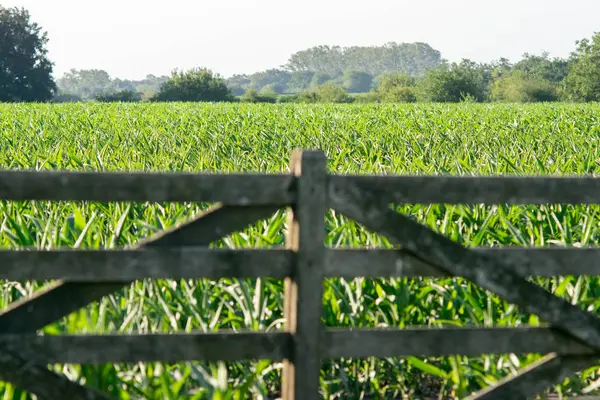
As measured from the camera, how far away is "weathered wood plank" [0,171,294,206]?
295 centimetres

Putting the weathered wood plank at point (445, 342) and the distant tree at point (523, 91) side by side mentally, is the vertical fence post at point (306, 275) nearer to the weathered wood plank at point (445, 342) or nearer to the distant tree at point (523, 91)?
the weathered wood plank at point (445, 342)

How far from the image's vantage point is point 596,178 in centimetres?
338

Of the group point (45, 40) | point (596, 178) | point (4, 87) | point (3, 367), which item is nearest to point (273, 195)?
point (3, 367)

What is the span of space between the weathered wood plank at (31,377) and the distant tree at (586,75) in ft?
302

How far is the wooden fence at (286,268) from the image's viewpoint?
9.75ft

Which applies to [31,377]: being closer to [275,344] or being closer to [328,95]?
[275,344]

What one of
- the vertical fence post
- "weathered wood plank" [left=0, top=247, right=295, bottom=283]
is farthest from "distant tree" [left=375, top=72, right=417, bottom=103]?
"weathered wood plank" [left=0, top=247, right=295, bottom=283]

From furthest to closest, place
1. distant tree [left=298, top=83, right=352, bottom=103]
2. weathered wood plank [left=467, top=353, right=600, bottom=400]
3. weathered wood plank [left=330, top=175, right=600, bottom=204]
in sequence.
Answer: distant tree [left=298, top=83, right=352, bottom=103]
weathered wood plank [left=467, top=353, right=600, bottom=400]
weathered wood plank [left=330, top=175, right=600, bottom=204]

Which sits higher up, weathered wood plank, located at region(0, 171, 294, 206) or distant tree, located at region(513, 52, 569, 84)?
distant tree, located at region(513, 52, 569, 84)

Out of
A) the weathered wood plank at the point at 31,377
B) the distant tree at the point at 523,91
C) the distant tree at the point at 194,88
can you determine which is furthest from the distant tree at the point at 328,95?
the weathered wood plank at the point at 31,377

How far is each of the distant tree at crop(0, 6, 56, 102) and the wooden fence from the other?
263 ft

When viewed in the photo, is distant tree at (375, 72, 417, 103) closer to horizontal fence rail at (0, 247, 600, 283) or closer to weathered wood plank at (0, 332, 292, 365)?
horizontal fence rail at (0, 247, 600, 283)

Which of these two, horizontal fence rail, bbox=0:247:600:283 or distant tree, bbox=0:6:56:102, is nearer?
horizontal fence rail, bbox=0:247:600:283

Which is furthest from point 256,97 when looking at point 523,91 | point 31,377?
point 31,377
